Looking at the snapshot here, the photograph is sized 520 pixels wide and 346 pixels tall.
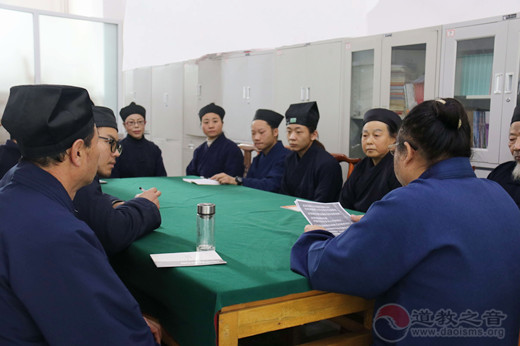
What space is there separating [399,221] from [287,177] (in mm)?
2488

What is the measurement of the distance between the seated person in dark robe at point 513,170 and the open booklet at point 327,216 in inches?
45.2

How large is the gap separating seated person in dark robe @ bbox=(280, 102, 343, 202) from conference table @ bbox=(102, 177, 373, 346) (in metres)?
1.27

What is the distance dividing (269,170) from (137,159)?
4.38ft

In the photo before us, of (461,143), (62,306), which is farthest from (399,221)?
(62,306)

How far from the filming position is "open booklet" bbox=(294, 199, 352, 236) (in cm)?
192

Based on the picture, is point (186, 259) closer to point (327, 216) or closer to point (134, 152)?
point (327, 216)

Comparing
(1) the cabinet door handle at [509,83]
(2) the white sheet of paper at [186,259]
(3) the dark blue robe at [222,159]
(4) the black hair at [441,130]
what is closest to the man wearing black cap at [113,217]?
(2) the white sheet of paper at [186,259]

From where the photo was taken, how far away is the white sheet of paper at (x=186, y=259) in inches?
59.5

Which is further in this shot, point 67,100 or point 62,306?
point 67,100

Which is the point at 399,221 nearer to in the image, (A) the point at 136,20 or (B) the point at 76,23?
(B) the point at 76,23

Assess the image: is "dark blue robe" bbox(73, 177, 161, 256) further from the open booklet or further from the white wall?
the white wall

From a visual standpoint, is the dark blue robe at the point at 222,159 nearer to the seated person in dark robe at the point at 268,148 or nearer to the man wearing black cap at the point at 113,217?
the seated person in dark robe at the point at 268,148

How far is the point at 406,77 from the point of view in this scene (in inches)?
161

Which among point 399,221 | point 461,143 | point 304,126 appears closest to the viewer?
point 399,221
